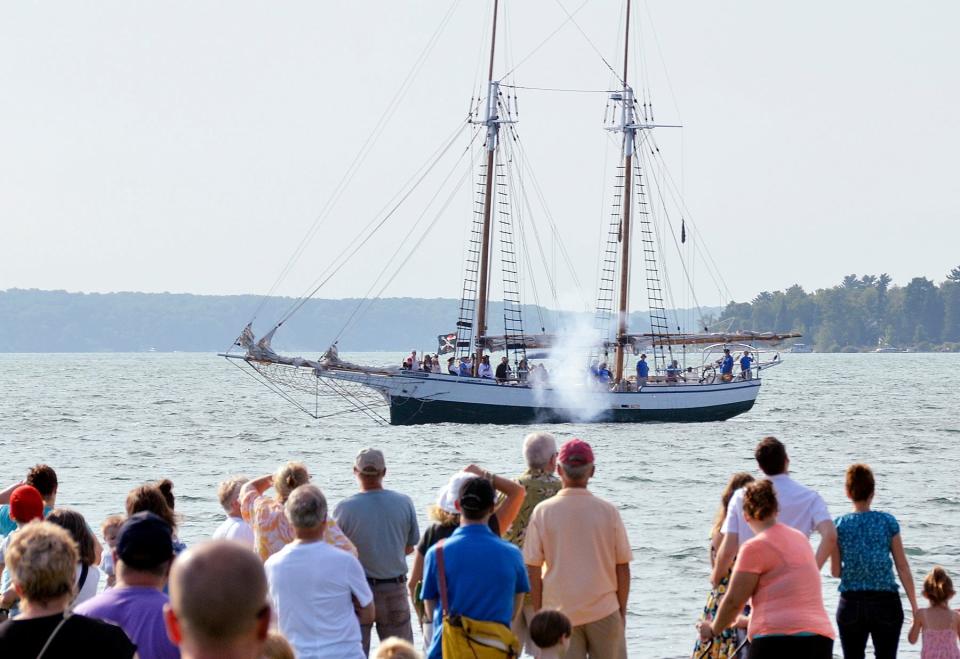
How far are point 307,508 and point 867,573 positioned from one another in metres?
3.48

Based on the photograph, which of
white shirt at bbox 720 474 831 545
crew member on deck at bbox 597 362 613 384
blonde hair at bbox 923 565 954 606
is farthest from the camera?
crew member on deck at bbox 597 362 613 384

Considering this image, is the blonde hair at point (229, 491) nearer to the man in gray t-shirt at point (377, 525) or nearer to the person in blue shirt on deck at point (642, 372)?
the man in gray t-shirt at point (377, 525)

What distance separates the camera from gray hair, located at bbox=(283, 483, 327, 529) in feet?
25.3

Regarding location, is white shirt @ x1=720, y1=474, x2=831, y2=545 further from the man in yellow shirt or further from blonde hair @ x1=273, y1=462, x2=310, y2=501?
blonde hair @ x1=273, y1=462, x2=310, y2=501

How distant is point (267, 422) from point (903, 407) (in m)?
33.9

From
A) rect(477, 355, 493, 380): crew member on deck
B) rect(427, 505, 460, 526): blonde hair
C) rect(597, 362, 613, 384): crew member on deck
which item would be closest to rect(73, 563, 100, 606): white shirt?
rect(427, 505, 460, 526): blonde hair

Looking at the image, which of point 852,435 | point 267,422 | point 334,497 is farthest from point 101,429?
point 334,497

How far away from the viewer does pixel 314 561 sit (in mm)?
7801

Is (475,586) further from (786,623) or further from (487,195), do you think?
(487,195)

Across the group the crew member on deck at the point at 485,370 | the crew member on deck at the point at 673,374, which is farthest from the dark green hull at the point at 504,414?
the crew member on deck at the point at 673,374

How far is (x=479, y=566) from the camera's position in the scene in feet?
24.8

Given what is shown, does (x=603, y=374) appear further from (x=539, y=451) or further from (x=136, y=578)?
(x=136, y=578)

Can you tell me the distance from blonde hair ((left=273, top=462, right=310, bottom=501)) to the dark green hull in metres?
50.8

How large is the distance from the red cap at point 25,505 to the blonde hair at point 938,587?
514cm
